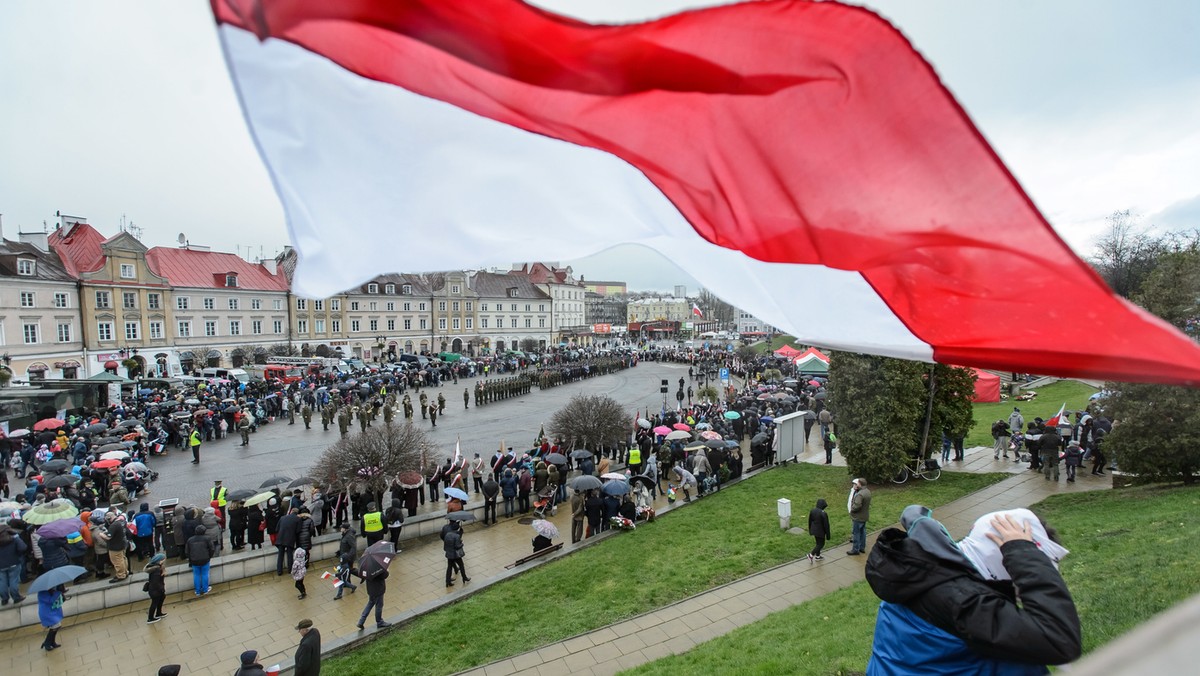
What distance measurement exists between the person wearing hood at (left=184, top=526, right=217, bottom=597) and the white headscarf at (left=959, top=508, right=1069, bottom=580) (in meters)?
12.4

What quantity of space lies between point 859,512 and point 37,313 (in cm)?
5203

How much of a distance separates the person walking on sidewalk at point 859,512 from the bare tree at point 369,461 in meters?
10.1

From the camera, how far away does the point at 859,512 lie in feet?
35.1

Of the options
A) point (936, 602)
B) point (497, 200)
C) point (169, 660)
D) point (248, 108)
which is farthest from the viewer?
point (169, 660)

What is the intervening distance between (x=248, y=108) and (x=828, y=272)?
9.25 feet

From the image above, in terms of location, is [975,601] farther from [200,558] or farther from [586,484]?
[200,558]

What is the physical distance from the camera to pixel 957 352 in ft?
9.99

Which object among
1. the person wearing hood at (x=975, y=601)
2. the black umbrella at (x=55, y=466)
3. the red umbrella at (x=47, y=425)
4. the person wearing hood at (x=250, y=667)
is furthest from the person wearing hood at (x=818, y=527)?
the red umbrella at (x=47, y=425)

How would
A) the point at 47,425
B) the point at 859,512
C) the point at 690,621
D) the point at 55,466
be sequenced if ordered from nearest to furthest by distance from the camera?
1. the point at 690,621
2. the point at 859,512
3. the point at 55,466
4. the point at 47,425

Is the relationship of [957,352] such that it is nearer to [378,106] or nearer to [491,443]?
[378,106]

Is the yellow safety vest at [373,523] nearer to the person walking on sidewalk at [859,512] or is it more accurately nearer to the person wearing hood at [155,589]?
the person wearing hood at [155,589]

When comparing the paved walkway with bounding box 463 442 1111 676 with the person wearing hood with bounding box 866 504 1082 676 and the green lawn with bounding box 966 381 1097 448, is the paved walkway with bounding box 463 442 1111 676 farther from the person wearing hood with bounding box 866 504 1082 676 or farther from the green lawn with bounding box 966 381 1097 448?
the green lawn with bounding box 966 381 1097 448

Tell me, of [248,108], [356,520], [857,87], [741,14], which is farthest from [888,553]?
[356,520]

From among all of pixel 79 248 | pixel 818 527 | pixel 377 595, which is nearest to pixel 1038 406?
pixel 818 527
